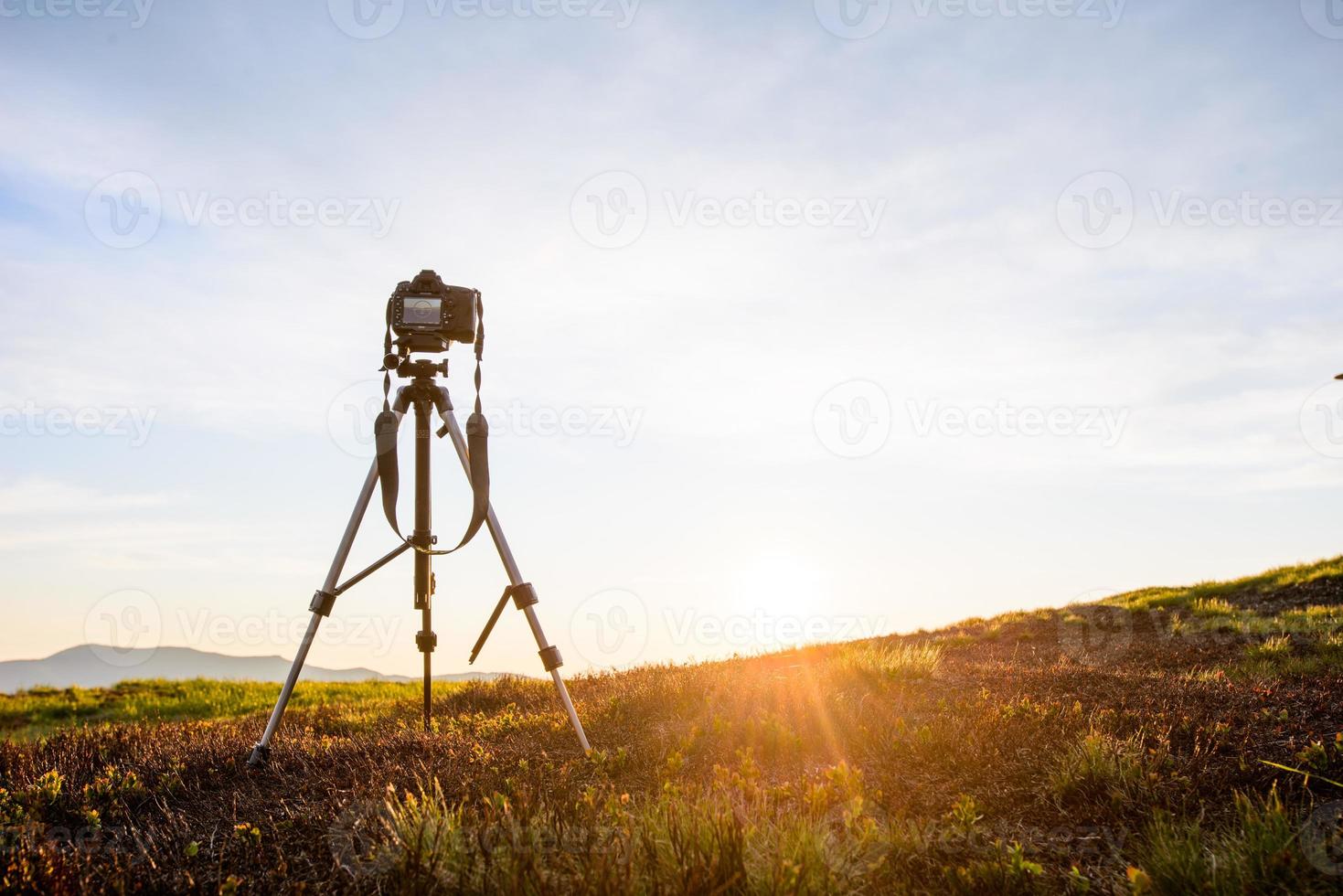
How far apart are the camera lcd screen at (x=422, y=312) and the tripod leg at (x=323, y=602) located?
0.64 m

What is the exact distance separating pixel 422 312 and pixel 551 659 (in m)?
2.89

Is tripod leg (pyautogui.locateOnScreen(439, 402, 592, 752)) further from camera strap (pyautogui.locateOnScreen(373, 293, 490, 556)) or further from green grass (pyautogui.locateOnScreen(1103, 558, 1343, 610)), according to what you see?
green grass (pyautogui.locateOnScreen(1103, 558, 1343, 610))

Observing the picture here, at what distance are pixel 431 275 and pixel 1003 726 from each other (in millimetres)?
5733

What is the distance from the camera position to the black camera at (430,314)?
6.00 metres

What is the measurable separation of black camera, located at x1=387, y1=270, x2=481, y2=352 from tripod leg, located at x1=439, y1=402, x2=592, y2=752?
2.04ft

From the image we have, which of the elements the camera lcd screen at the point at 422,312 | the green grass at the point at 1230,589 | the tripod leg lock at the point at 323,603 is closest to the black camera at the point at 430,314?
the camera lcd screen at the point at 422,312

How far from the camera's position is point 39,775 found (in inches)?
235

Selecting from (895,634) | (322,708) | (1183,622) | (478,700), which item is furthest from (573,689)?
(1183,622)

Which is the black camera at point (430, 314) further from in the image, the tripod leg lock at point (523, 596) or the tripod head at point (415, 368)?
the tripod leg lock at point (523, 596)

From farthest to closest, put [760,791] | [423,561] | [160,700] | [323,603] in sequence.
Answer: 1. [160,700]
2. [423,561]
3. [323,603]
4. [760,791]

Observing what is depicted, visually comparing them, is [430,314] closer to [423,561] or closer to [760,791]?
[423,561]

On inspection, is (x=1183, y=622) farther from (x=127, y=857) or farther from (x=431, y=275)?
(x=127, y=857)

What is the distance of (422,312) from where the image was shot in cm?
601

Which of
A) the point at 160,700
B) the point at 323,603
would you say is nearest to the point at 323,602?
the point at 323,603
